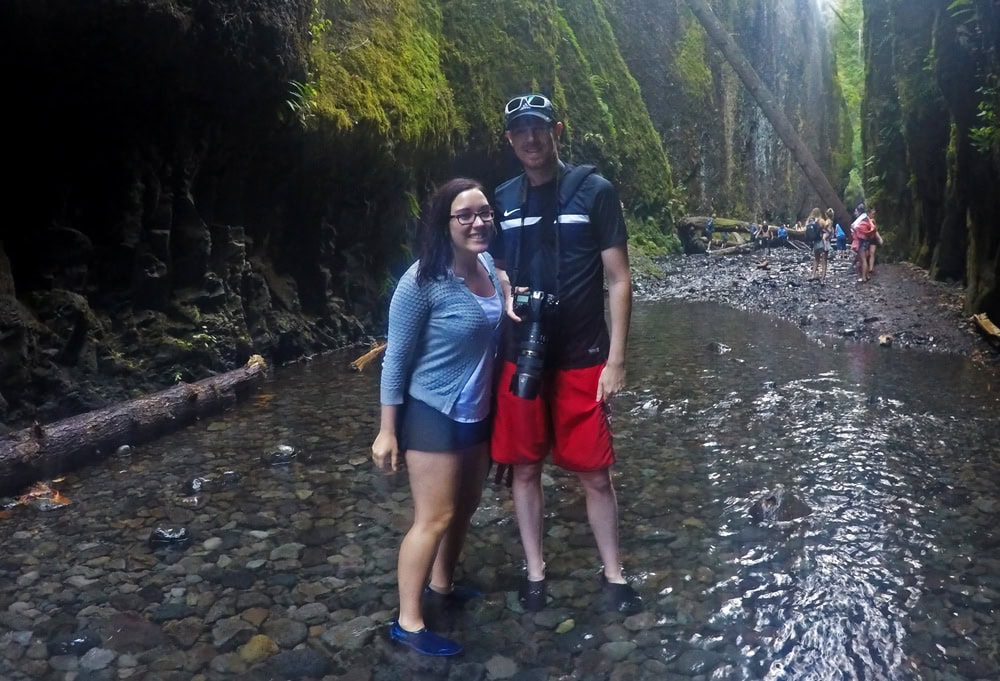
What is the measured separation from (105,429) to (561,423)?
14.2 feet

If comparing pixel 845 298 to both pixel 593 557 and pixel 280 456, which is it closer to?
pixel 280 456

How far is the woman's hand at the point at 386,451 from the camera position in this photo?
125 inches

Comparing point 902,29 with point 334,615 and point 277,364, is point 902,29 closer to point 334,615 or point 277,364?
point 277,364

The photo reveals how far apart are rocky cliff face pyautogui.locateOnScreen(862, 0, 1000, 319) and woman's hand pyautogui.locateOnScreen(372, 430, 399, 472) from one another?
9150mm

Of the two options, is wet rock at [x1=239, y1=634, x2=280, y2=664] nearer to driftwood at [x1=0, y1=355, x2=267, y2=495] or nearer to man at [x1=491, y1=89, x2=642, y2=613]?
man at [x1=491, y1=89, x2=642, y2=613]

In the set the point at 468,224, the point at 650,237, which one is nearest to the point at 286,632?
the point at 468,224

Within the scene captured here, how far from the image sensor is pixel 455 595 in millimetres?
3787

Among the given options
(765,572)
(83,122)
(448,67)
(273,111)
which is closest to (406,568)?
(765,572)

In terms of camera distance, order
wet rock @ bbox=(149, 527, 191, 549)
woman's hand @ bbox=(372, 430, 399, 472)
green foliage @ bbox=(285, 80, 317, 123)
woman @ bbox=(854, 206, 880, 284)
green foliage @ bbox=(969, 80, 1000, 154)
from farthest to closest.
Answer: woman @ bbox=(854, 206, 880, 284) → green foliage @ bbox=(969, 80, 1000, 154) → green foliage @ bbox=(285, 80, 317, 123) → wet rock @ bbox=(149, 527, 191, 549) → woman's hand @ bbox=(372, 430, 399, 472)

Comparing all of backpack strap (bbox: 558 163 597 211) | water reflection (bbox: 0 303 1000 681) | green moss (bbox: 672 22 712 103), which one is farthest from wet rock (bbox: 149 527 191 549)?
green moss (bbox: 672 22 712 103)

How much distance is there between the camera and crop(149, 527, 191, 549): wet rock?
4559mm

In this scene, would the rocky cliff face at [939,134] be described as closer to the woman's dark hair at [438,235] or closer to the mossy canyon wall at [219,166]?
the mossy canyon wall at [219,166]

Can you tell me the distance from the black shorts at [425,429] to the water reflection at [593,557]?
899 mm

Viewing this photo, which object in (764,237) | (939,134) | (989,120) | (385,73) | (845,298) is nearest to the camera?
(989,120)
